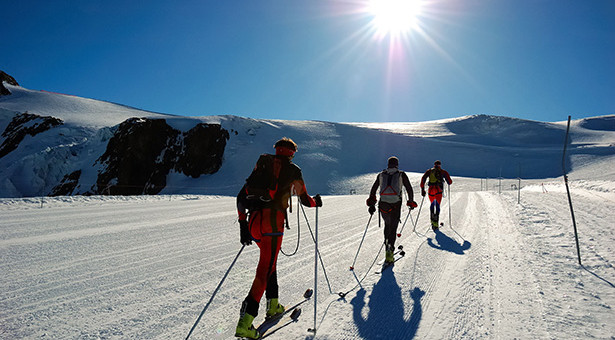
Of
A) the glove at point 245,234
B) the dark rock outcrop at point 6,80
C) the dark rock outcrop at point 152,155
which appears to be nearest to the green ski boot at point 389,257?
the glove at point 245,234

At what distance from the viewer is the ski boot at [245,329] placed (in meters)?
3.17

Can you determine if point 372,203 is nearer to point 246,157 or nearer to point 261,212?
point 261,212

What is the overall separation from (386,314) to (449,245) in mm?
4365

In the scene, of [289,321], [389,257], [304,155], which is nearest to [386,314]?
[289,321]

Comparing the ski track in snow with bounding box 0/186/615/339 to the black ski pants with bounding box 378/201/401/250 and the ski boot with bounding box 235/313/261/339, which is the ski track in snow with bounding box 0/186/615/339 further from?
the black ski pants with bounding box 378/201/401/250

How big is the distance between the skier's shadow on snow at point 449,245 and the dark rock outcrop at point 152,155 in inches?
1696

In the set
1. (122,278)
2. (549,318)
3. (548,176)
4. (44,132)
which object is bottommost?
(122,278)

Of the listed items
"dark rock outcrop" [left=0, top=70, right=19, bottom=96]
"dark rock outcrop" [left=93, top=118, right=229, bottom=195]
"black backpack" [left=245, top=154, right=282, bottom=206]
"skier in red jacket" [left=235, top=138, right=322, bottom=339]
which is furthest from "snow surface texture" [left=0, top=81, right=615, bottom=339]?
"dark rock outcrop" [left=0, top=70, right=19, bottom=96]

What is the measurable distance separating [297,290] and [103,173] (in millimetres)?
49555

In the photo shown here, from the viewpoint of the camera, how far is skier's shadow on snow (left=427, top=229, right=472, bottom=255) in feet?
22.8

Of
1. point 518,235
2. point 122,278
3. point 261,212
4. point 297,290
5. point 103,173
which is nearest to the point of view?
point 261,212

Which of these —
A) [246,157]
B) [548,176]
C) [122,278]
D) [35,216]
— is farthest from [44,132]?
[548,176]

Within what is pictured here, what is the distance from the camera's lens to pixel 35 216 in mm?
10969

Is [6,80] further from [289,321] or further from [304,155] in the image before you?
[289,321]
